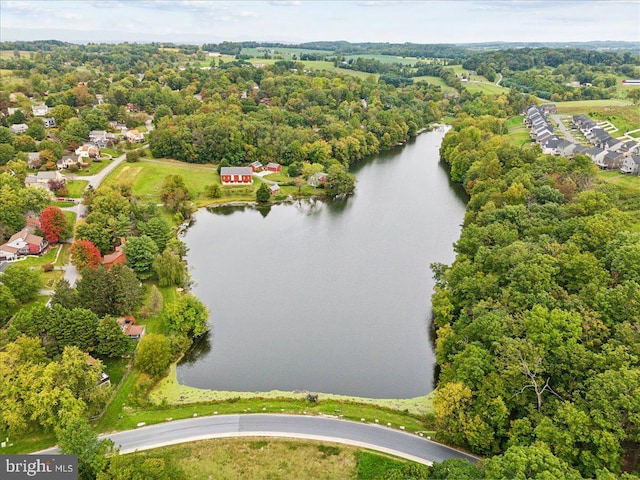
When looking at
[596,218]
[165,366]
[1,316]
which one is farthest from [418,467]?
[1,316]

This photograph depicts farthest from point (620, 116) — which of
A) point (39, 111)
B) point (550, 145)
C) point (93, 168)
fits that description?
point (39, 111)

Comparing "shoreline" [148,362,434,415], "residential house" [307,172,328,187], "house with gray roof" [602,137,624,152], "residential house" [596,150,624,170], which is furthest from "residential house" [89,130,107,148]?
"house with gray roof" [602,137,624,152]

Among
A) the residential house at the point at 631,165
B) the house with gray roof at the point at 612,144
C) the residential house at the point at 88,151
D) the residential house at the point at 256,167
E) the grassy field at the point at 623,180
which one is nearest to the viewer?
the grassy field at the point at 623,180

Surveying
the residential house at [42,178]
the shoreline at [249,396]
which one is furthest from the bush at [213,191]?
the shoreline at [249,396]

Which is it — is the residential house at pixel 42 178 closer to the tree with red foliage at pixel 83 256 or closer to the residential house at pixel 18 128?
the tree with red foliage at pixel 83 256

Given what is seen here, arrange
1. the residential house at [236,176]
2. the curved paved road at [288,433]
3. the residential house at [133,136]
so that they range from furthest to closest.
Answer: the residential house at [133,136]
the residential house at [236,176]
the curved paved road at [288,433]

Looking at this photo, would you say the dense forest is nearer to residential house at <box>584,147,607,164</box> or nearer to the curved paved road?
the curved paved road

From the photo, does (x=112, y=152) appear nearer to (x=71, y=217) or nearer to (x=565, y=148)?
(x=71, y=217)

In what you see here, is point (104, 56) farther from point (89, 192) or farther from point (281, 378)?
point (281, 378)
